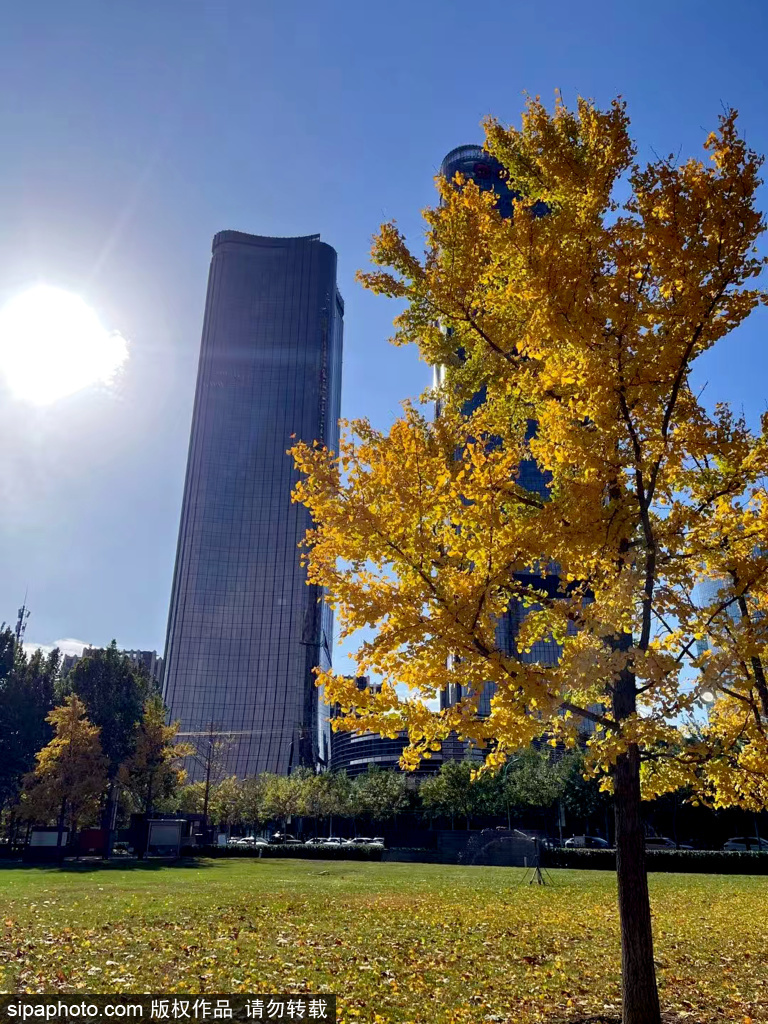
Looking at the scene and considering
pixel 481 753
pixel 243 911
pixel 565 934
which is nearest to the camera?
pixel 565 934

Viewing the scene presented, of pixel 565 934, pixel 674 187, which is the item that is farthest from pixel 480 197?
pixel 565 934

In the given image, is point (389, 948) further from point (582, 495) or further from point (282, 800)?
point (282, 800)

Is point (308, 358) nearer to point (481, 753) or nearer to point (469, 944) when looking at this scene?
point (481, 753)

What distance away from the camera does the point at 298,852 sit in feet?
137

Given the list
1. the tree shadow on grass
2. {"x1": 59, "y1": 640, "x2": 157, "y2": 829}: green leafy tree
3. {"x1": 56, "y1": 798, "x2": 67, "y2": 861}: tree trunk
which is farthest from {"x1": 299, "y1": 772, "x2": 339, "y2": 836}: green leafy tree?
{"x1": 56, "y1": 798, "x2": 67, "y2": 861}: tree trunk

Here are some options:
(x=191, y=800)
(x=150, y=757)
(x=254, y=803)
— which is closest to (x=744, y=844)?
(x=254, y=803)

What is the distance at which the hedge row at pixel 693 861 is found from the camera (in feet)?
97.8

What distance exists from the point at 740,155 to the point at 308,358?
162106mm

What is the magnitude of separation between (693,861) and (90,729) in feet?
101

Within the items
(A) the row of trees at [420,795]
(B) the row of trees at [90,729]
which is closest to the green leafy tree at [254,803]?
(A) the row of trees at [420,795]

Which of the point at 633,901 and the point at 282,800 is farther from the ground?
the point at 633,901

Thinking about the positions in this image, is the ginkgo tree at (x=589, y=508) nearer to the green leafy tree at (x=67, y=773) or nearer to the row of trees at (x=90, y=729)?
the green leafy tree at (x=67, y=773)

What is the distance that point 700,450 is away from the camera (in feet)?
20.8

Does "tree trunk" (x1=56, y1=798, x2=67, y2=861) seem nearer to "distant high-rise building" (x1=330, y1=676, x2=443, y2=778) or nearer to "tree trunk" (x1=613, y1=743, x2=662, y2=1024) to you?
"tree trunk" (x1=613, y1=743, x2=662, y2=1024)
